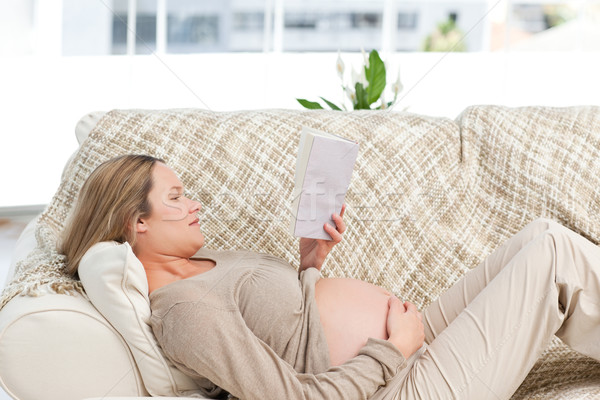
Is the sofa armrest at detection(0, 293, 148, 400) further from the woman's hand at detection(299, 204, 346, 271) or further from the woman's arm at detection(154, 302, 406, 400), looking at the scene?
the woman's hand at detection(299, 204, 346, 271)

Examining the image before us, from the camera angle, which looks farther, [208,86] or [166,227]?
[208,86]

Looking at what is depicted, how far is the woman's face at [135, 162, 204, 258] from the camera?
1.47 meters

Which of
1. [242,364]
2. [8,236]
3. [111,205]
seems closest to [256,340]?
[242,364]

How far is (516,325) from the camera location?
138 centimetres

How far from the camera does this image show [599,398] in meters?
1.41

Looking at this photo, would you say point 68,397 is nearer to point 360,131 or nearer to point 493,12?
point 360,131

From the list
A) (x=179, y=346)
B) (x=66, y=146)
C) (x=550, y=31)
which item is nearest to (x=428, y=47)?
(x=550, y=31)

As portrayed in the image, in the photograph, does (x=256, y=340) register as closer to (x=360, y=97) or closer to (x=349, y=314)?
(x=349, y=314)

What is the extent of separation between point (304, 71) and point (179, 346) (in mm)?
3795

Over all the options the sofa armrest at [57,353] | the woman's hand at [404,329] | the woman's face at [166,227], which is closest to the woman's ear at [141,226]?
the woman's face at [166,227]

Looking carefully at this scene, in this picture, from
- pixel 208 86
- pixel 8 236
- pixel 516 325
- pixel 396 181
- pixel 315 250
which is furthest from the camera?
pixel 208 86

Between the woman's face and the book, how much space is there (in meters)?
0.23

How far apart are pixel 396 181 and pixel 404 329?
593 millimetres

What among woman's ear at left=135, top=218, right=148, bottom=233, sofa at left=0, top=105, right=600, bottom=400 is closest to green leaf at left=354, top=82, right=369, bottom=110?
sofa at left=0, top=105, right=600, bottom=400
